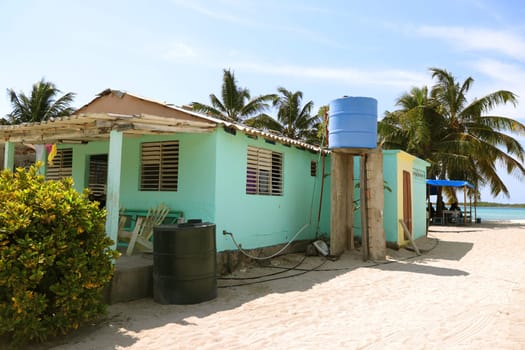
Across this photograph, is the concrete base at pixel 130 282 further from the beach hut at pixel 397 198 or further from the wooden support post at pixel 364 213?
the beach hut at pixel 397 198

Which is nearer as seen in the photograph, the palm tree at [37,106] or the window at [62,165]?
the window at [62,165]

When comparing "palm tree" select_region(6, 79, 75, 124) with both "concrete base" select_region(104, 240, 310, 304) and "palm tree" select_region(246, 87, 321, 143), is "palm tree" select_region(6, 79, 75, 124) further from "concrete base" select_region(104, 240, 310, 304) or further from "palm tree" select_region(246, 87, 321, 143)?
"concrete base" select_region(104, 240, 310, 304)

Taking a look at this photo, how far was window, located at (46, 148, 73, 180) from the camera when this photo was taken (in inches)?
396

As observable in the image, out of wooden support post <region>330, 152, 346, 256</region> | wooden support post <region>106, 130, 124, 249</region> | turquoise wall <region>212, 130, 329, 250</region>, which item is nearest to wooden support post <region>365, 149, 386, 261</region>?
wooden support post <region>330, 152, 346, 256</region>

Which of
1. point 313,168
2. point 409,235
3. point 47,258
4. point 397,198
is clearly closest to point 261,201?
point 313,168

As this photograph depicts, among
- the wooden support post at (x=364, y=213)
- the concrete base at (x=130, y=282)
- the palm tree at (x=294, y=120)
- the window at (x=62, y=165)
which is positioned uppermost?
the palm tree at (x=294, y=120)

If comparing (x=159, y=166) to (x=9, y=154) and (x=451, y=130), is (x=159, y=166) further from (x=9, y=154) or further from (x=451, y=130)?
(x=451, y=130)

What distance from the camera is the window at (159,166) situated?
27.7 ft

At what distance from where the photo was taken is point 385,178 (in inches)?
460

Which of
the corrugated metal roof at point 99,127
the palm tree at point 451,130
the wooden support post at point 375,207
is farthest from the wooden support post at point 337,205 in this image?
the palm tree at point 451,130

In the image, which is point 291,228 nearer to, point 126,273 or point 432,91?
point 126,273

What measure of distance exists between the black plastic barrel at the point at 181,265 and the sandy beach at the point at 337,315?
0.18 metres

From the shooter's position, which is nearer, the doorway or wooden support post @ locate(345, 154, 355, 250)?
wooden support post @ locate(345, 154, 355, 250)

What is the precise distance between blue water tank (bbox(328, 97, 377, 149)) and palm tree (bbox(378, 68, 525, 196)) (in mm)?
13073
